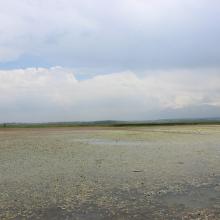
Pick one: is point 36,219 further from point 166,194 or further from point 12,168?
point 12,168

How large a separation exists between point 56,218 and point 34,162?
10.8 m

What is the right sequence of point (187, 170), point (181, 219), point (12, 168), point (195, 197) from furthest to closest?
point (12, 168)
point (187, 170)
point (195, 197)
point (181, 219)

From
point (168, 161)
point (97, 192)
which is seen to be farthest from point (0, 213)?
point (168, 161)

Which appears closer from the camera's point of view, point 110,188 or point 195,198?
point 195,198

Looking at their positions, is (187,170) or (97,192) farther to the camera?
(187,170)

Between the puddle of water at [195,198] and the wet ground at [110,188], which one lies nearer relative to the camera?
the wet ground at [110,188]

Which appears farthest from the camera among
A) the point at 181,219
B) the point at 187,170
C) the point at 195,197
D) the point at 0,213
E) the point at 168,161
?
the point at 168,161

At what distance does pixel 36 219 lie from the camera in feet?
29.3

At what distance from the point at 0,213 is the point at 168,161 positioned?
11.5m

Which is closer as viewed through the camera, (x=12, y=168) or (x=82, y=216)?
(x=82, y=216)

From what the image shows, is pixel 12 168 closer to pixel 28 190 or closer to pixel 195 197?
pixel 28 190

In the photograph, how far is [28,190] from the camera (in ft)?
40.4

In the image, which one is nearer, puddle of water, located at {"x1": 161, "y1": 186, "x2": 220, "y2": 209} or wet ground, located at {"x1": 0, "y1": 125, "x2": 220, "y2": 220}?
wet ground, located at {"x1": 0, "y1": 125, "x2": 220, "y2": 220}

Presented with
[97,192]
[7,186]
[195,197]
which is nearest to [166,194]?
[195,197]
